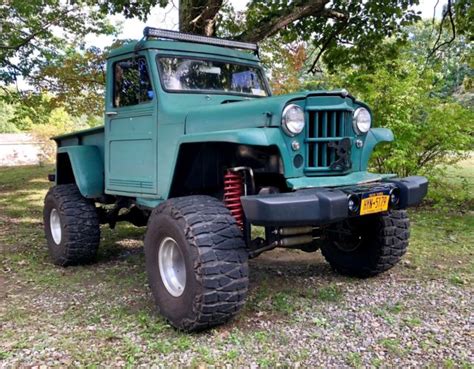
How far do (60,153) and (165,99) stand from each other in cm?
222

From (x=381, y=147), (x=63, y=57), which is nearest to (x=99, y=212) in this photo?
(x=381, y=147)

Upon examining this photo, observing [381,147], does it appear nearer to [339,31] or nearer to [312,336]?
[339,31]

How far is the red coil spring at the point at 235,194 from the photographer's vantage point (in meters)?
3.56

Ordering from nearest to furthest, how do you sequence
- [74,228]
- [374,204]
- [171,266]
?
[374,204]
[171,266]
[74,228]

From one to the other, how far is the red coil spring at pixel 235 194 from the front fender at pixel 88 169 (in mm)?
2129

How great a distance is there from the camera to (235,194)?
3578 mm

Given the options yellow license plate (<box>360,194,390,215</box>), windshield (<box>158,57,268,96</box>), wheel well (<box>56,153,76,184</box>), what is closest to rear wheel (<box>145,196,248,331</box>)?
yellow license plate (<box>360,194,390,215</box>)

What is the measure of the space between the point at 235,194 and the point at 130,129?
151cm

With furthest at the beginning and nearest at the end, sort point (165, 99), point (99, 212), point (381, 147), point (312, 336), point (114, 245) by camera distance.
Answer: point (381, 147), point (114, 245), point (99, 212), point (165, 99), point (312, 336)

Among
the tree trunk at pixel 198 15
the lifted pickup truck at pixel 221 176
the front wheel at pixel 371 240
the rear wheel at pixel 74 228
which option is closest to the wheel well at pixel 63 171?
the rear wheel at pixel 74 228

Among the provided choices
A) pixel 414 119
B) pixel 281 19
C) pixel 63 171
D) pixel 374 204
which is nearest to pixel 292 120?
pixel 374 204

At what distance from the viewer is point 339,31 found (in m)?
9.30

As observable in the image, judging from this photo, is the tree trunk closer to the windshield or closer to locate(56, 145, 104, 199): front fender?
the windshield

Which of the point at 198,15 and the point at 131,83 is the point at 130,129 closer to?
the point at 131,83
